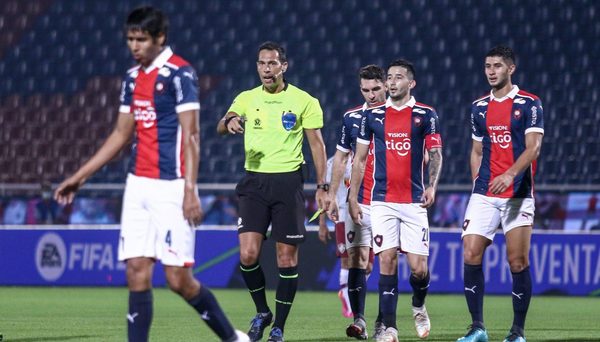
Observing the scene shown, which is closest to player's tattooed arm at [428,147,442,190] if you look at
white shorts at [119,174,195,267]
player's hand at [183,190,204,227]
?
white shorts at [119,174,195,267]

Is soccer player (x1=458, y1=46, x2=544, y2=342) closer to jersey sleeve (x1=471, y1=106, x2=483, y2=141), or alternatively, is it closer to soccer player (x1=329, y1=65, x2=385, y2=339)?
jersey sleeve (x1=471, y1=106, x2=483, y2=141)

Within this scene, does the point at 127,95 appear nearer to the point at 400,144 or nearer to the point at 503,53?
the point at 400,144

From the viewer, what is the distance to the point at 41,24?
65.0 ft

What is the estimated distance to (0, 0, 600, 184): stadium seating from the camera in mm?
17344

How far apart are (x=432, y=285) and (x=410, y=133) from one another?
646 centimetres

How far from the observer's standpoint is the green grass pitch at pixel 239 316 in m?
7.96

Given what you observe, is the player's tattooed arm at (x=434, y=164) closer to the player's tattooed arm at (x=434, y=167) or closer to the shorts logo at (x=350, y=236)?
the player's tattooed arm at (x=434, y=167)

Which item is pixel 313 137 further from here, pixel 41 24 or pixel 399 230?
pixel 41 24

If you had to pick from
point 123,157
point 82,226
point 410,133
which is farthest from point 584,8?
point 410,133

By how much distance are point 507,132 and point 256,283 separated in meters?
1.91

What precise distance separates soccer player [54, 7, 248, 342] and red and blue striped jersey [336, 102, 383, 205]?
2.70 meters

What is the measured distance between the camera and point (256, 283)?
296 inches

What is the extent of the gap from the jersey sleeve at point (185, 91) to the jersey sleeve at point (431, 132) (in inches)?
102

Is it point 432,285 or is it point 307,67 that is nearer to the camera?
point 432,285
